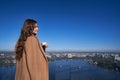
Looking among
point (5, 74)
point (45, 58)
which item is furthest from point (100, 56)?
point (45, 58)

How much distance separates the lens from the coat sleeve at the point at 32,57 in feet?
4.74

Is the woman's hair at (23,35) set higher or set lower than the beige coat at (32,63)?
higher

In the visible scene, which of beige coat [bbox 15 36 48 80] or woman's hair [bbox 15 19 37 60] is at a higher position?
woman's hair [bbox 15 19 37 60]

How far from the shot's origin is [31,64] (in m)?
1.45

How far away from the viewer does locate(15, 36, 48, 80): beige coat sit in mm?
1445

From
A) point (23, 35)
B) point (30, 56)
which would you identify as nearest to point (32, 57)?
point (30, 56)

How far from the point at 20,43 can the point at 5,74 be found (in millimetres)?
6087

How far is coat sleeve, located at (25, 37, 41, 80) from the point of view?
1443 millimetres

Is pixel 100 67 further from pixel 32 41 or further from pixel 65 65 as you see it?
pixel 32 41

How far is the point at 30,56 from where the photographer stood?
146 centimetres

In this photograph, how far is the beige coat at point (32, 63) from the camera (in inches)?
56.9

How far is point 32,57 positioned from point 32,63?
0.04 metres

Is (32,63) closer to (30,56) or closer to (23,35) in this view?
(30,56)

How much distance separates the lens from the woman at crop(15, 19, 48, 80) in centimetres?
145
